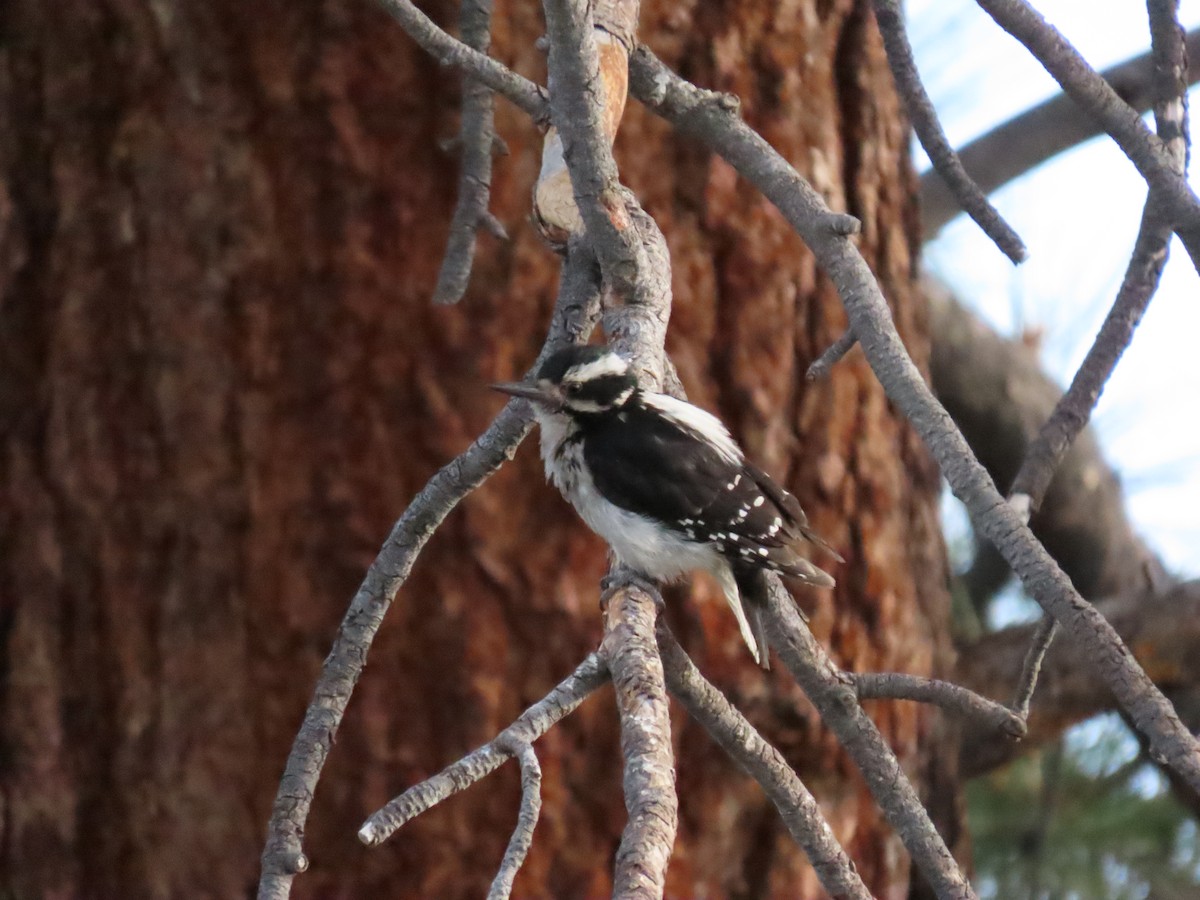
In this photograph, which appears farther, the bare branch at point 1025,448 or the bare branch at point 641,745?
the bare branch at point 1025,448

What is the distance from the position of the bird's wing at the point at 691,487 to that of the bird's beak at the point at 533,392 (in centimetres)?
14

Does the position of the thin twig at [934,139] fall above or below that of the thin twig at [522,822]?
above

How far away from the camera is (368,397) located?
2.47 metres

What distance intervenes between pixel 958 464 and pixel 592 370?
0.84 meters

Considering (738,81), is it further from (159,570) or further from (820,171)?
(159,570)

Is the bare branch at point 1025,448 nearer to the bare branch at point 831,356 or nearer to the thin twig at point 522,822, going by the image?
the bare branch at point 831,356

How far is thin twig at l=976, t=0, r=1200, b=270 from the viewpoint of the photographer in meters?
1.41

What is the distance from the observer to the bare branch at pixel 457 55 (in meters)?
1.56

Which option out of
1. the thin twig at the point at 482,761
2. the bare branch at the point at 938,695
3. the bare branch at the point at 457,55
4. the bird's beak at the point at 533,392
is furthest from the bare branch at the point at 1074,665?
the thin twig at the point at 482,761

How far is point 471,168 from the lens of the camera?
206 cm

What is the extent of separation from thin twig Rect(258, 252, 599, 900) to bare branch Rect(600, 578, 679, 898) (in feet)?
0.66

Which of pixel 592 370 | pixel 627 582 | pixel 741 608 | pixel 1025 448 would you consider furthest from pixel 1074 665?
pixel 627 582

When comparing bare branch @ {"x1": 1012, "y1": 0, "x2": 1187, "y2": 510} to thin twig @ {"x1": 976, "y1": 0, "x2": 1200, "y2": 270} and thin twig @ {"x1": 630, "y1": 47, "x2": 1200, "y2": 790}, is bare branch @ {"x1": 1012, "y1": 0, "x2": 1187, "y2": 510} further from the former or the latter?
thin twig @ {"x1": 630, "y1": 47, "x2": 1200, "y2": 790}

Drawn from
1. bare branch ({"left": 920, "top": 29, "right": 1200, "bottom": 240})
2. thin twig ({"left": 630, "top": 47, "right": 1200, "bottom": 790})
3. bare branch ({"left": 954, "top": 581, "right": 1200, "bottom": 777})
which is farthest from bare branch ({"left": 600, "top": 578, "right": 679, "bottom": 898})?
bare branch ({"left": 920, "top": 29, "right": 1200, "bottom": 240})
